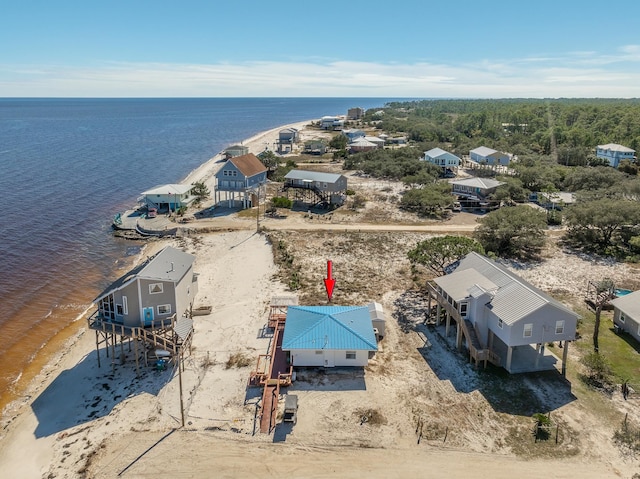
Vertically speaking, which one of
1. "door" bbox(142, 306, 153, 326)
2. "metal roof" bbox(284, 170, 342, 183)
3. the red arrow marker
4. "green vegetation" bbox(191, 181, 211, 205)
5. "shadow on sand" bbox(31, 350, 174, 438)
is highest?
"metal roof" bbox(284, 170, 342, 183)

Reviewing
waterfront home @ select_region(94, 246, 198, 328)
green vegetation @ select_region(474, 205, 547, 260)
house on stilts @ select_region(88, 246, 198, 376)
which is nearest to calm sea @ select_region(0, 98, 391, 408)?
house on stilts @ select_region(88, 246, 198, 376)

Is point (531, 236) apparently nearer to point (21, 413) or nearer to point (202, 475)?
point (202, 475)

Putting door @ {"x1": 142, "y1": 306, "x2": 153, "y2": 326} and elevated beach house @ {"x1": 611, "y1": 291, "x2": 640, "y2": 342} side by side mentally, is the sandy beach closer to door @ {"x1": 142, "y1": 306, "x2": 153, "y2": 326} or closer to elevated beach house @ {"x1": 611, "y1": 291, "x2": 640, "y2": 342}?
door @ {"x1": 142, "y1": 306, "x2": 153, "y2": 326}

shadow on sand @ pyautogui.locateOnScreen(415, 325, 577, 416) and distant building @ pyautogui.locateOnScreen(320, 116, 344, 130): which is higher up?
distant building @ pyautogui.locateOnScreen(320, 116, 344, 130)

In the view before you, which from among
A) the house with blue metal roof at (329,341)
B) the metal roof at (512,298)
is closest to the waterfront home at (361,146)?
the metal roof at (512,298)

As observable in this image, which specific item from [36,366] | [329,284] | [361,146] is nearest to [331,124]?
[361,146]

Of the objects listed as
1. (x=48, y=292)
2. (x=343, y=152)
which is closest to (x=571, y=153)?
(x=343, y=152)

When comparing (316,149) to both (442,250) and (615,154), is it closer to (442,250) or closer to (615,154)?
(615,154)
